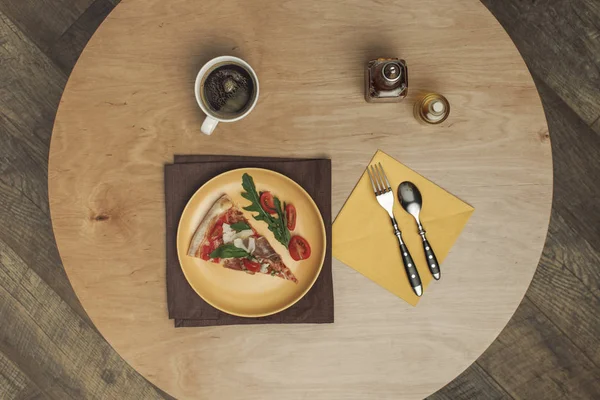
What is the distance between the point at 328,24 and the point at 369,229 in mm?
476

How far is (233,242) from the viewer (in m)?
1.02

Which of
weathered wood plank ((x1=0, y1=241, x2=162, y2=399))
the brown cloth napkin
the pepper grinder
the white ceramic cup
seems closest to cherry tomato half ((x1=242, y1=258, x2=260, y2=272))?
the brown cloth napkin

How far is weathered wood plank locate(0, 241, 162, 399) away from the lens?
63.2 inches

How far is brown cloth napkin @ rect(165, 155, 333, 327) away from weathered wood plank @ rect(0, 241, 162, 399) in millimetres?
795

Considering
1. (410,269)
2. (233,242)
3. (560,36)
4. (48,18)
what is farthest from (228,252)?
(560,36)

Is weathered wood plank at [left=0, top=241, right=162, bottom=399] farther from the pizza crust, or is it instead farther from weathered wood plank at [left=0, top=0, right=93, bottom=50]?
the pizza crust

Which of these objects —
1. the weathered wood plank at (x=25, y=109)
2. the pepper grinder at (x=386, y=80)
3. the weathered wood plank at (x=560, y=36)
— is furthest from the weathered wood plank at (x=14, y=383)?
the weathered wood plank at (x=560, y=36)

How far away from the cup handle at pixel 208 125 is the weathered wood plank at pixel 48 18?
1.01 m

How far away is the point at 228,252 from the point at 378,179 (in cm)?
38

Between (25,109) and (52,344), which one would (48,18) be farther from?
(52,344)

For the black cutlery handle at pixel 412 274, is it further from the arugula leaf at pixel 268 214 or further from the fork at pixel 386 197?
the arugula leaf at pixel 268 214

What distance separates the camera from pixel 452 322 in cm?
101

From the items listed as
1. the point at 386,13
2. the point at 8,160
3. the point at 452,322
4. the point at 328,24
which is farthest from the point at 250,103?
the point at 8,160

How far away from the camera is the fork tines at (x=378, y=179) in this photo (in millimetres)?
1012
